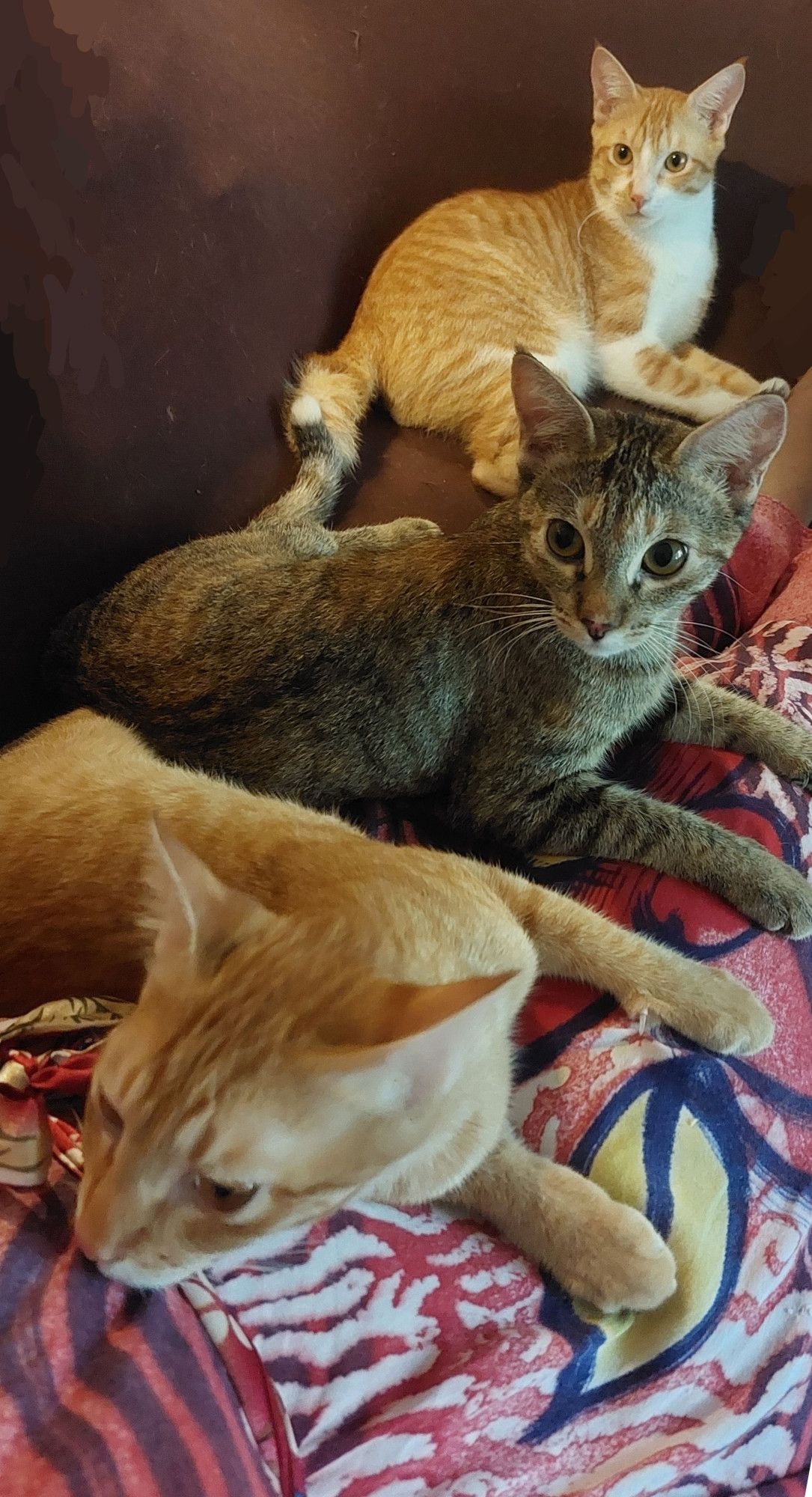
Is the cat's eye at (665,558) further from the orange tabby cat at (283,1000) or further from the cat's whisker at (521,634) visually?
the orange tabby cat at (283,1000)

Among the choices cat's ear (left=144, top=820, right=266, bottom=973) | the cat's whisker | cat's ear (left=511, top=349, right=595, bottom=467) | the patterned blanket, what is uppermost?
cat's ear (left=511, top=349, right=595, bottom=467)

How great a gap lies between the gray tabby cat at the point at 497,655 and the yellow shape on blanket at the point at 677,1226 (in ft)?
1.53

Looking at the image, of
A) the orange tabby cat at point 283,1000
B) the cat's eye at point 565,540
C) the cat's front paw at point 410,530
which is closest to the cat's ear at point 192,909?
the orange tabby cat at point 283,1000

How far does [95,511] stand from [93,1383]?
4.15 ft

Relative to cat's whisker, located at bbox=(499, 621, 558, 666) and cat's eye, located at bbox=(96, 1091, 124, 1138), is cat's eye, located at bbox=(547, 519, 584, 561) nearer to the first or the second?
cat's whisker, located at bbox=(499, 621, 558, 666)

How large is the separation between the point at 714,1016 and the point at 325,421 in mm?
1391

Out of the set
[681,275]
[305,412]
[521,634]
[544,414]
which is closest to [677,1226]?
[521,634]

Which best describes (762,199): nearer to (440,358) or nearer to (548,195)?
(548,195)

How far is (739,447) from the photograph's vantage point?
1.39 metres

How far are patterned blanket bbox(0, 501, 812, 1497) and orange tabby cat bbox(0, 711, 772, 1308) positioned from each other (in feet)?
0.15

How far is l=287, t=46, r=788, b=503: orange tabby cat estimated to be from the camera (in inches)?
80.6

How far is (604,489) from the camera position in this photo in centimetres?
144

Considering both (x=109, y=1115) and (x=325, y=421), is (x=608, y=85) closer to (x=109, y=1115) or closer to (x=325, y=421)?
(x=325, y=421)

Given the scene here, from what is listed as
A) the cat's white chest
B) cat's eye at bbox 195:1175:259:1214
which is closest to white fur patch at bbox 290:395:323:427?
the cat's white chest
